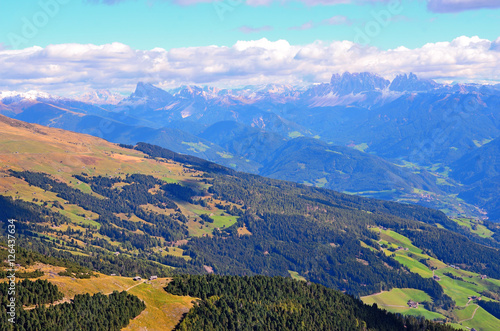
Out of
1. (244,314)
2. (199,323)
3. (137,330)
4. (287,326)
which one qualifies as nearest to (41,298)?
(137,330)

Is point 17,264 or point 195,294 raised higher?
point 17,264

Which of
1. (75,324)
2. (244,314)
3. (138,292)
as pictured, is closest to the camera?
(75,324)

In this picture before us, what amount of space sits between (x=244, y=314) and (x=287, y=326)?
18.4 meters

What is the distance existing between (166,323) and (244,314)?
37.2m

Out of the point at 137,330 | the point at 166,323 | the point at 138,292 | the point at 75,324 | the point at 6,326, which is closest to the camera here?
the point at 6,326

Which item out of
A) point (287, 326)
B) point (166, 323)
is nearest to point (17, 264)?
point (166, 323)

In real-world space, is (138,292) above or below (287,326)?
above

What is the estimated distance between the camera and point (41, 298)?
125 metres

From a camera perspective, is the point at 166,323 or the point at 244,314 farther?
the point at 244,314

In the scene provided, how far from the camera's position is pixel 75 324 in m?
120

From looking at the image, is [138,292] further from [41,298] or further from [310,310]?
[310,310]

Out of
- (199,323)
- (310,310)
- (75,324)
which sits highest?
(75,324)

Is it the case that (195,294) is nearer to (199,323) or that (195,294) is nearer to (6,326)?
(199,323)

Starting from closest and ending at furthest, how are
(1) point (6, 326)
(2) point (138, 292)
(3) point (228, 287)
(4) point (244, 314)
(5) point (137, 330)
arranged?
(1) point (6, 326), (5) point (137, 330), (2) point (138, 292), (4) point (244, 314), (3) point (228, 287)
